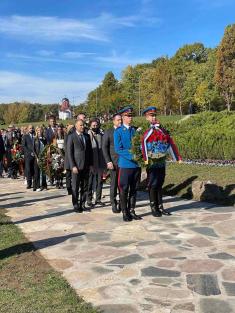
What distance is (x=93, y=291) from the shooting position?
16.4 feet

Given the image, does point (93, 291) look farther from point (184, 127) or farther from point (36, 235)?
point (184, 127)

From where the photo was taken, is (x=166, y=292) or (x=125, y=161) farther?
(x=125, y=161)

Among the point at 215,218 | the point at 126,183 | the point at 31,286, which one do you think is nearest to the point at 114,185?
the point at 126,183

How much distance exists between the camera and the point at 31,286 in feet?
17.0

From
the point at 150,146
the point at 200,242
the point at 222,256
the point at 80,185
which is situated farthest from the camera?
the point at 80,185

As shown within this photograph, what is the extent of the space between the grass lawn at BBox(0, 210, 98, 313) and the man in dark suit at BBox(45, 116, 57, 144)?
7.29m

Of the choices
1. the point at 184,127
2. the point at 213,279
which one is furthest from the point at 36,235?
the point at 184,127

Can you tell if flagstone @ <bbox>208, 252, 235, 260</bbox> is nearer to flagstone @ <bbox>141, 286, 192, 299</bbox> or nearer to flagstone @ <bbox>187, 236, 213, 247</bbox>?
flagstone @ <bbox>187, 236, 213, 247</bbox>

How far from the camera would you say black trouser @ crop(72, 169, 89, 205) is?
961 centimetres

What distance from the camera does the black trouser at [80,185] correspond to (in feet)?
31.5

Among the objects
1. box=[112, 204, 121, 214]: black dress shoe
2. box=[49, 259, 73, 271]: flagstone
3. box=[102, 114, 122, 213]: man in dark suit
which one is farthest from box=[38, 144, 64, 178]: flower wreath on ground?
box=[49, 259, 73, 271]: flagstone

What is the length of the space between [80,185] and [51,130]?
501 centimetres

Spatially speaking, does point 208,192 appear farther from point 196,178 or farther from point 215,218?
point 196,178

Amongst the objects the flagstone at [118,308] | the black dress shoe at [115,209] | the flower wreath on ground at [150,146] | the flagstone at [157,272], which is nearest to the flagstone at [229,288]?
the flagstone at [157,272]
